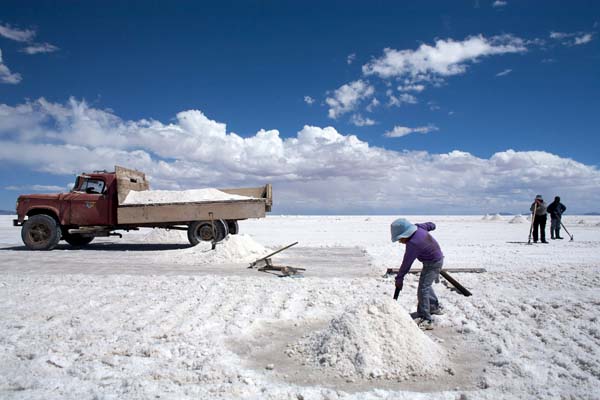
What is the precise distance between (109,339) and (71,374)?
0.95m

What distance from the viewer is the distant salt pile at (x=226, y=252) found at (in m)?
11.6

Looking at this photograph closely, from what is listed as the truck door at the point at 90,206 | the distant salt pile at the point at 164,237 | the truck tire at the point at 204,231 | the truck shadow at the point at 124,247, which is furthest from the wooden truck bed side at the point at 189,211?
the distant salt pile at the point at 164,237

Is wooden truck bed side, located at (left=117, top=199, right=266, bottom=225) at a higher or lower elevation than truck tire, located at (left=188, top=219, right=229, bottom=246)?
higher

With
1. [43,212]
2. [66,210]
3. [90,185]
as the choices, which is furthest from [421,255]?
[43,212]

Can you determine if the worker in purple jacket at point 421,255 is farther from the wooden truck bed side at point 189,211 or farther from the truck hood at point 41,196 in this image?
the truck hood at point 41,196

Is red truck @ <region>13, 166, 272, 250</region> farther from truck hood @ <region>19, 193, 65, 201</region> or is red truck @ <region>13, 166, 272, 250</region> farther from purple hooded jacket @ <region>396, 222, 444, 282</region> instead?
purple hooded jacket @ <region>396, 222, 444, 282</region>

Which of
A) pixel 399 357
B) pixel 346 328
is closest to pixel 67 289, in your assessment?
pixel 346 328

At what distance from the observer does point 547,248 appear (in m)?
15.3

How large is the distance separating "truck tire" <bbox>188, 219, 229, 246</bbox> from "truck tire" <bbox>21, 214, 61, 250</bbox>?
15.0 feet

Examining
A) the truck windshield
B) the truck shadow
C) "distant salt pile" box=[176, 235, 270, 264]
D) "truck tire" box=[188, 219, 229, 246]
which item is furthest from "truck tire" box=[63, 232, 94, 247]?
"distant salt pile" box=[176, 235, 270, 264]

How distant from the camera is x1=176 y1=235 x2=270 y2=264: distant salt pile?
11.6 m

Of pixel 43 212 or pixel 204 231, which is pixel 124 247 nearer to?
pixel 43 212

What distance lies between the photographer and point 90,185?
14.3 metres

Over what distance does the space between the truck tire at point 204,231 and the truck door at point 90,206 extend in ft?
9.69
